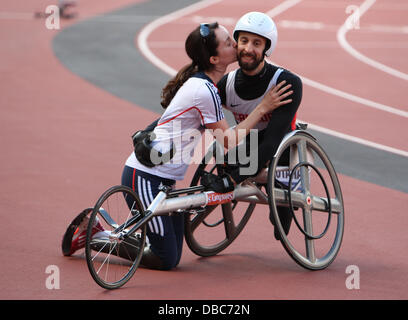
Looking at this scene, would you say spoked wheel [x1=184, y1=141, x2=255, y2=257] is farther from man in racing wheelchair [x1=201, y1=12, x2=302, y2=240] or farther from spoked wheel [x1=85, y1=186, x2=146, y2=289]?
spoked wheel [x1=85, y1=186, x2=146, y2=289]

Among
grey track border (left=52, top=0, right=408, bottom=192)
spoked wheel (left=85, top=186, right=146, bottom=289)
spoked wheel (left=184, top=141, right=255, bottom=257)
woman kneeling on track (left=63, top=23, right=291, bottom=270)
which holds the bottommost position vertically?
spoked wheel (left=85, top=186, right=146, bottom=289)

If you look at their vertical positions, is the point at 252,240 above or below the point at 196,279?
above

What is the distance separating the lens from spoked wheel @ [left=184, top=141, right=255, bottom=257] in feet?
19.4

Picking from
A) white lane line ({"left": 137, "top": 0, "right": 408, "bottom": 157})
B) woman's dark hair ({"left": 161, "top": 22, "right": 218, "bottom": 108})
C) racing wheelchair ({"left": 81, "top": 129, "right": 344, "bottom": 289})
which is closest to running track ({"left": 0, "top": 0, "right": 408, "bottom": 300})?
white lane line ({"left": 137, "top": 0, "right": 408, "bottom": 157})

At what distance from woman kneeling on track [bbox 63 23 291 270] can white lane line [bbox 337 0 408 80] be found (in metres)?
8.73

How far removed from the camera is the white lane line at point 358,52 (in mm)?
13930

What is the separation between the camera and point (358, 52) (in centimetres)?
1577

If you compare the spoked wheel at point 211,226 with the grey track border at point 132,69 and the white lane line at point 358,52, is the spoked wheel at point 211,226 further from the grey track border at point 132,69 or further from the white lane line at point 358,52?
the white lane line at point 358,52

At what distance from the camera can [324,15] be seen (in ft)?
67.6

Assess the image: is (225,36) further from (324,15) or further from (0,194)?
(324,15)

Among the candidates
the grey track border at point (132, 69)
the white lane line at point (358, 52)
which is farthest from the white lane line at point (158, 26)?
the white lane line at point (358, 52)
